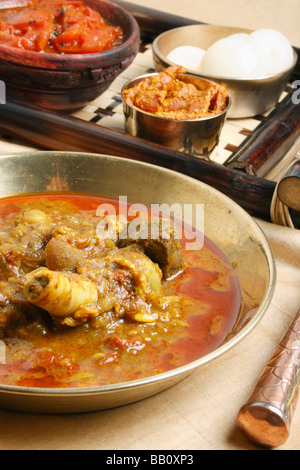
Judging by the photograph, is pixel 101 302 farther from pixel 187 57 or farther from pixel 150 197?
pixel 187 57

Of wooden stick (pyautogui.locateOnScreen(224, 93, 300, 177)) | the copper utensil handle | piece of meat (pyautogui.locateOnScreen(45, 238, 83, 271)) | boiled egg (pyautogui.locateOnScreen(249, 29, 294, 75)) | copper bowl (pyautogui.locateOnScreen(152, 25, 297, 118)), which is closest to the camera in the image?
the copper utensil handle

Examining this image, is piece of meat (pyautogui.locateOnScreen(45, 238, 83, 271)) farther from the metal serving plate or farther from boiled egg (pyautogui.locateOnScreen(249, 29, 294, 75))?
boiled egg (pyautogui.locateOnScreen(249, 29, 294, 75))

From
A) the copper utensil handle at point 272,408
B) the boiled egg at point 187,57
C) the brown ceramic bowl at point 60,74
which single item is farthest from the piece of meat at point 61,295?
the boiled egg at point 187,57

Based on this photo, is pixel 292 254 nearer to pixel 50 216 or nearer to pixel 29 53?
pixel 50 216

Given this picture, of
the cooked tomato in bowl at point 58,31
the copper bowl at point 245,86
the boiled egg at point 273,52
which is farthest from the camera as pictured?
the boiled egg at point 273,52

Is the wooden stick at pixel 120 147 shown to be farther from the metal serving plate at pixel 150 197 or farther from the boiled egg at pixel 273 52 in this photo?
the boiled egg at pixel 273 52

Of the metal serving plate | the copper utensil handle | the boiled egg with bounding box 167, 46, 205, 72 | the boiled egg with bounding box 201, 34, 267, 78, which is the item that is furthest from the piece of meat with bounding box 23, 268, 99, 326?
the boiled egg with bounding box 167, 46, 205, 72

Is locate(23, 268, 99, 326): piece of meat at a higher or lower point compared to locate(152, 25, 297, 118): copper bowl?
higher
